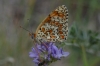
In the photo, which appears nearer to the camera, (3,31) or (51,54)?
(51,54)

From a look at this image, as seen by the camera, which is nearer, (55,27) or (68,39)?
(55,27)

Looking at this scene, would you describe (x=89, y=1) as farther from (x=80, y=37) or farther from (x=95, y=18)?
(x=80, y=37)

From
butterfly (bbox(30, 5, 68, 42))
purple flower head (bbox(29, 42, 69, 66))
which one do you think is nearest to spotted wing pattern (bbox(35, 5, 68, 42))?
butterfly (bbox(30, 5, 68, 42))

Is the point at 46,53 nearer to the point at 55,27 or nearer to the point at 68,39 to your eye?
the point at 55,27

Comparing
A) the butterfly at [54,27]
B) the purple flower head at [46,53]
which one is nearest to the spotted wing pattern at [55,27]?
the butterfly at [54,27]

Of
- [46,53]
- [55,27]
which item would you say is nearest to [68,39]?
[55,27]

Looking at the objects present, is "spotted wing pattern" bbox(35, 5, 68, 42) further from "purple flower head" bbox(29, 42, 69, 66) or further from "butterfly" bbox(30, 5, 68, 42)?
"purple flower head" bbox(29, 42, 69, 66)

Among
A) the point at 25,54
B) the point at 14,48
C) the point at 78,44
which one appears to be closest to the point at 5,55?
the point at 14,48
